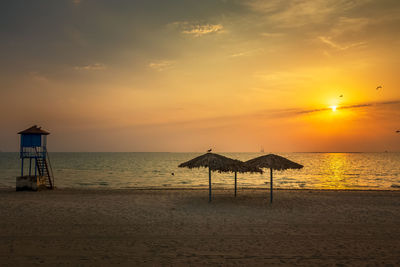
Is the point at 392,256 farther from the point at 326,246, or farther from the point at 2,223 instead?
the point at 2,223

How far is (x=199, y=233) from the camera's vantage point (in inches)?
362

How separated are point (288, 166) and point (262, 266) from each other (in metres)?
9.15

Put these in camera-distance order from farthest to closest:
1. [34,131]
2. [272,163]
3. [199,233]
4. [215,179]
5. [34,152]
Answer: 1. [215,179]
2. [34,152]
3. [34,131]
4. [272,163]
5. [199,233]

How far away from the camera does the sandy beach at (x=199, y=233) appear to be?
6.93m

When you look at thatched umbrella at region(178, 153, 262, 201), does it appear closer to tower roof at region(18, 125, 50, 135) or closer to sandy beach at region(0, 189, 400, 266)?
sandy beach at region(0, 189, 400, 266)

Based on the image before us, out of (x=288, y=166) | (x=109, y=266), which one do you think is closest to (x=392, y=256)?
(x=109, y=266)

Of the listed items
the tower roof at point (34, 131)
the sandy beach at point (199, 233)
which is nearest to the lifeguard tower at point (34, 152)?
the tower roof at point (34, 131)

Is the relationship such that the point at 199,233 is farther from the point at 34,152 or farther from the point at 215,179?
the point at 215,179

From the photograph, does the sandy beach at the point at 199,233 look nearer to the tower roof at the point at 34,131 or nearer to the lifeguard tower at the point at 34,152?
the lifeguard tower at the point at 34,152

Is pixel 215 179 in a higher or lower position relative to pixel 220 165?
lower

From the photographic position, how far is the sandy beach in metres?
6.93

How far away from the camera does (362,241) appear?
839 cm

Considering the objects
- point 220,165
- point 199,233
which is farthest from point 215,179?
point 199,233

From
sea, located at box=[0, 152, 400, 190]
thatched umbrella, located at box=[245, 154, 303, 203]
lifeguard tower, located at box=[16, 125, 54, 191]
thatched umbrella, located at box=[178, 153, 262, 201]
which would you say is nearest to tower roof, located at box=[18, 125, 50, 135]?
lifeguard tower, located at box=[16, 125, 54, 191]
